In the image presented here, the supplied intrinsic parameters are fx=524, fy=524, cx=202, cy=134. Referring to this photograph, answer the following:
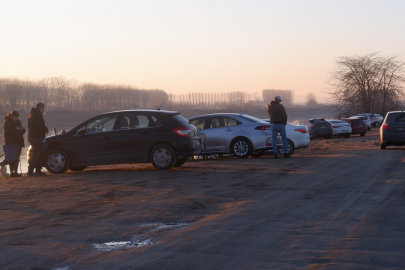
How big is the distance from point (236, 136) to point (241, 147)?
1.29ft

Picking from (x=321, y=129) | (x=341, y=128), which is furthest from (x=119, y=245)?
(x=341, y=128)

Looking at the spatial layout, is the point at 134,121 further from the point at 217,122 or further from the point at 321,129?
the point at 321,129

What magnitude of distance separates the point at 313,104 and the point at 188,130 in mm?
190096

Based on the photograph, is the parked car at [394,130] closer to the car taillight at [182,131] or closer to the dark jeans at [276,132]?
the dark jeans at [276,132]

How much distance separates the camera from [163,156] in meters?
13.3

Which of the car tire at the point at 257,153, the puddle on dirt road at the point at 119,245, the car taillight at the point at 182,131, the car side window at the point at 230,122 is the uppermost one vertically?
the car side window at the point at 230,122

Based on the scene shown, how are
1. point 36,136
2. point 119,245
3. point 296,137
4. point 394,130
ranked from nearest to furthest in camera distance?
1. point 119,245
2. point 36,136
3. point 296,137
4. point 394,130

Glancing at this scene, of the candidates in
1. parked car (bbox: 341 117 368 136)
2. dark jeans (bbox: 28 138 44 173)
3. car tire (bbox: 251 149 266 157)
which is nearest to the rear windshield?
car tire (bbox: 251 149 266 157)

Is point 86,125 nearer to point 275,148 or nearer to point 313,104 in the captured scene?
point 275,148

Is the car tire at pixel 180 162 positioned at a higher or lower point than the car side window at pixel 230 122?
lower

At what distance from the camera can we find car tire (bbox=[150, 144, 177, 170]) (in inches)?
523

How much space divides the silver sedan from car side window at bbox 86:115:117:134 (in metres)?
3.88

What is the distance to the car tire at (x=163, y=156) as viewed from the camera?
13.3 metres

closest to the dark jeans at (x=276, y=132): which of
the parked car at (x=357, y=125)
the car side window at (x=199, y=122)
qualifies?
the car side window at (x=199, y=122)
